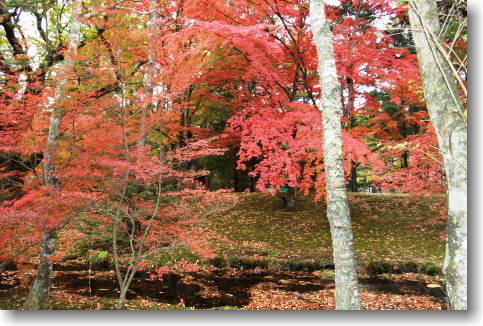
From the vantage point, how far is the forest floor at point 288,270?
5988 mm

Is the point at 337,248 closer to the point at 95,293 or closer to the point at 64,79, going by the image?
the point at 64,79

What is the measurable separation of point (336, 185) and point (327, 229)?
7628 millimetres

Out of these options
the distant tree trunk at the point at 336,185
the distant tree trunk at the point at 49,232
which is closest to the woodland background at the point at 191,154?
the distant tree trunk at the point at 49,232

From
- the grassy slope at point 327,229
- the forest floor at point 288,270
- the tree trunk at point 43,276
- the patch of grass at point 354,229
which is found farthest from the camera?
the grassy slope at point 327,229

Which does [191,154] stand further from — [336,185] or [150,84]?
[336,185]

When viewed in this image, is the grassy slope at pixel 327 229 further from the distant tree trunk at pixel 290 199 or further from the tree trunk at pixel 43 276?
the tree trunk at pixel 43 276

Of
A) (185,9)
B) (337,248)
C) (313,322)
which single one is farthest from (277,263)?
(185,9)

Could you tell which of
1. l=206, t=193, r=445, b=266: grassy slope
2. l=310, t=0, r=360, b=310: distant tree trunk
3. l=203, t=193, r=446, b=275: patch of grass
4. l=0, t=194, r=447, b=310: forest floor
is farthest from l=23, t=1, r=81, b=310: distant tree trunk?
l=206, t=193, r=445, b=266: grassy slope

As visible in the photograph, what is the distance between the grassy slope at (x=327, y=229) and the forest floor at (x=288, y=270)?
0.03 m

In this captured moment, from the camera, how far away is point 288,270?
26.5ft

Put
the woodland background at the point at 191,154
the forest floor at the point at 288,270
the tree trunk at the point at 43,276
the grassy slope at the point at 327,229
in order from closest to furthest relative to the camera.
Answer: the tree trunk at the point at 43,276 < the woodland background at the point at 191,154 < the forest floor at the point at 288,270 < the grassy slope at the point at 327,229

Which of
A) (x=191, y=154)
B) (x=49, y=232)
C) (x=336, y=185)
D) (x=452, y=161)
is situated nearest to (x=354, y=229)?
→ (x=191, y=154)

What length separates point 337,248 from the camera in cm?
289

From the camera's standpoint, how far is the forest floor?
599 centimetres
